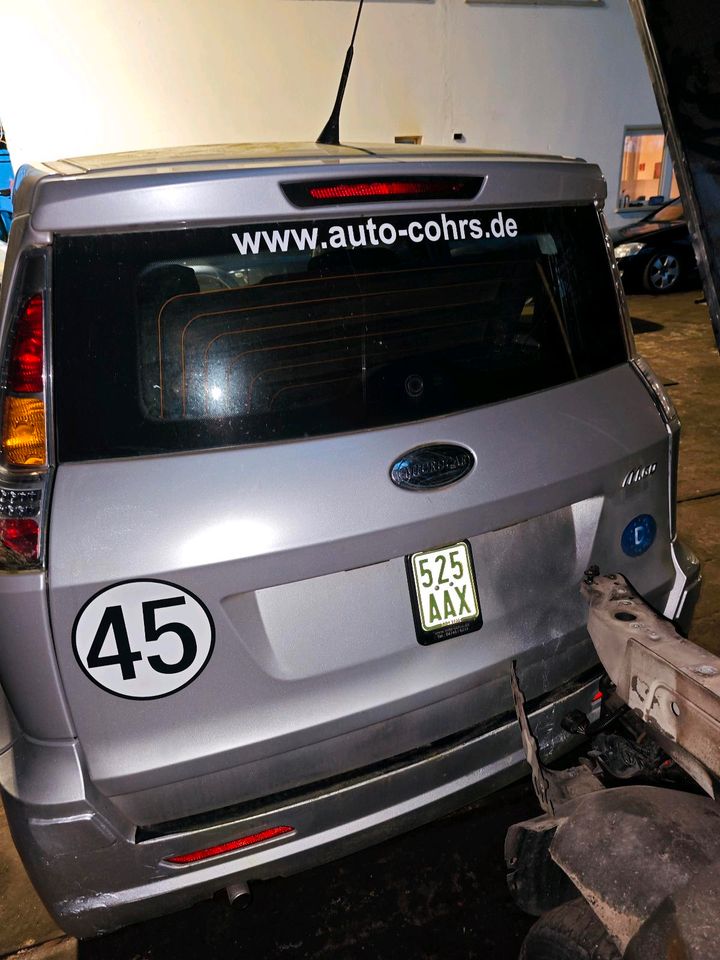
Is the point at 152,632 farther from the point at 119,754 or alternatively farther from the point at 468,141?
the point at 468,141

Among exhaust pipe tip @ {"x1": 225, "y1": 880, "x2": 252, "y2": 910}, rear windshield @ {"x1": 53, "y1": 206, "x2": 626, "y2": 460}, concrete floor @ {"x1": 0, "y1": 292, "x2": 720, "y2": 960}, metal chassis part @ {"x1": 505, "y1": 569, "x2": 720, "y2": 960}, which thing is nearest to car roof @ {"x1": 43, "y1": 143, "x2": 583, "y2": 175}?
rear windshield @ {"x1": 53, "y1": 206, "x2": 626, "y2": 460}

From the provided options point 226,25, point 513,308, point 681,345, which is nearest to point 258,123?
point 226,25

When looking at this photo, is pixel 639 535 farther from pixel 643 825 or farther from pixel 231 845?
pixel 231 845

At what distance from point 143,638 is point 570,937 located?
111cm

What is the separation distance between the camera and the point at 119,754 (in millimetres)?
1445

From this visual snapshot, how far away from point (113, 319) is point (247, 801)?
1.07 m

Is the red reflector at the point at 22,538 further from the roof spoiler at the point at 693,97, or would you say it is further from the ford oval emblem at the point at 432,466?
the roof spoiler at the point at 693,97

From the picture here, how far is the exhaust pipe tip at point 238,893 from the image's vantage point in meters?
1.63

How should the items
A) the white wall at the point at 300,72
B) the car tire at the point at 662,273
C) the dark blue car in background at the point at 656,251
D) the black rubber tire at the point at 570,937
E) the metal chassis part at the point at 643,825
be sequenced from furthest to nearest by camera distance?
the car tire at the point at 662,273 < the dark blue car in background at the point at 656,251 < the white wall at the point at 300,72 < the black rubber tire at the point at 570,937 < the metal chassis part at the point at 643,825

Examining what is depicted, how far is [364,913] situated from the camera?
2.07 meters

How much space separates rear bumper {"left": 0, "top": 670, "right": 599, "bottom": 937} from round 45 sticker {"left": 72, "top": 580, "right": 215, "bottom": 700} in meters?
0.19

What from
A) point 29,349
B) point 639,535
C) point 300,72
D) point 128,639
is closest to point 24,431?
point 29,349

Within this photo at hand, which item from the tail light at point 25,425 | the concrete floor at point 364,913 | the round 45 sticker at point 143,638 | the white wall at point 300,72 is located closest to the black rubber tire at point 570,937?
the concrete floor at point 364,913

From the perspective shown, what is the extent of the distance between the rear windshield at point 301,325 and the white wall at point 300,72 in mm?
10384
